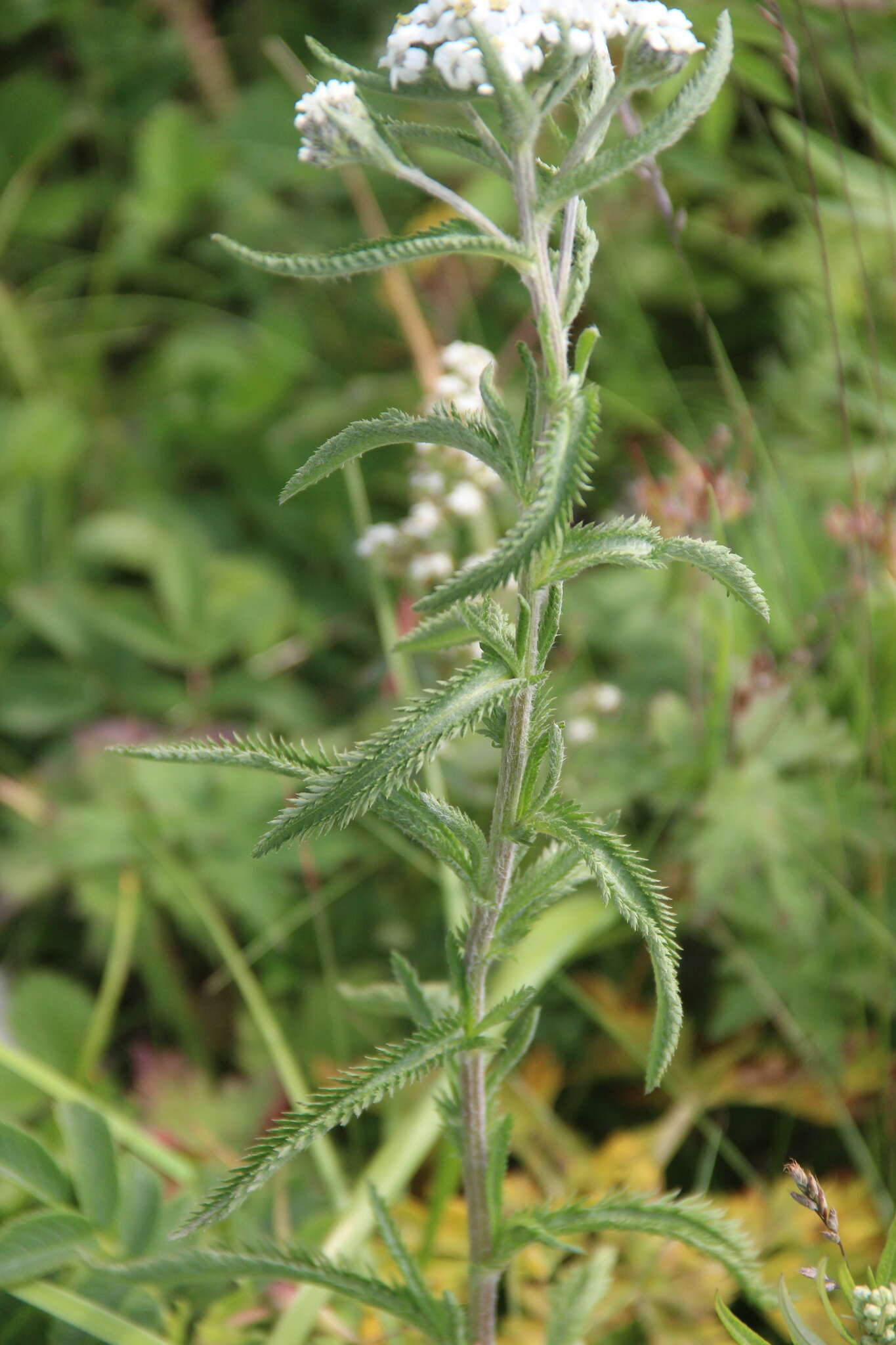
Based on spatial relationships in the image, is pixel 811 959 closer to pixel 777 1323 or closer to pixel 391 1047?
pixel 777 1323

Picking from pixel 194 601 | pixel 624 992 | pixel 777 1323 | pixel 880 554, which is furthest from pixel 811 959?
pixel 194 601

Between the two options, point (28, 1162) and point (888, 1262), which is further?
point (28, 1162)

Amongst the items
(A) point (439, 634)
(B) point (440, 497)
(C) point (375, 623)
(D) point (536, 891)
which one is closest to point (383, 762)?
(A) point (439, 634)

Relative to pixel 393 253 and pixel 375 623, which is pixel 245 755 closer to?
pixel 393 253

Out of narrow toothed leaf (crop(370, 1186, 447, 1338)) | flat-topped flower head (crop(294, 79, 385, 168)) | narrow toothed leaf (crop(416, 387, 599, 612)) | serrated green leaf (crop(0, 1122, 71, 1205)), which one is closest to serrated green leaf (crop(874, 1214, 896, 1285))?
narrow toothed leaf (crop(370, 1186, 447, 1338))

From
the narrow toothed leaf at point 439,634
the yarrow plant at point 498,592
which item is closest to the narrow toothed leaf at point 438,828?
the yarrow plant at point 498,592

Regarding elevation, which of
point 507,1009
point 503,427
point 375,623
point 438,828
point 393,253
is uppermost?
point 393,253
